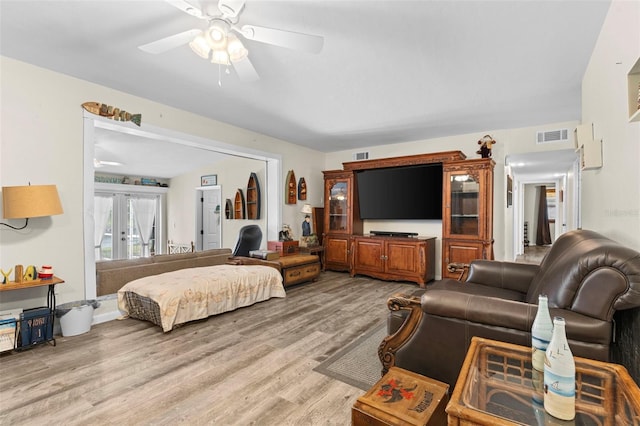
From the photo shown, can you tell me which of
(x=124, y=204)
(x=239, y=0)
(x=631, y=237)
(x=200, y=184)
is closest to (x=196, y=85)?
(x=239, y=0)

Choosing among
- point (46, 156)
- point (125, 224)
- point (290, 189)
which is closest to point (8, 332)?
point (46, 156)

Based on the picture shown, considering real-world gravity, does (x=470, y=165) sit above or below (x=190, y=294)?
above

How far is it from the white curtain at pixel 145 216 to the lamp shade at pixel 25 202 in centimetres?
618

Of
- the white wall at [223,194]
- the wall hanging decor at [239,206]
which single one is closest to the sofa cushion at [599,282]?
the white wall at [223,194]

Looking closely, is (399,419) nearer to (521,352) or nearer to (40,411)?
(521,352)

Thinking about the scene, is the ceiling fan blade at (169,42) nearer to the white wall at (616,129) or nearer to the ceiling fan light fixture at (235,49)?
the ceiling fan light fixture at (235,49)

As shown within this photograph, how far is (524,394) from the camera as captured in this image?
1051mm

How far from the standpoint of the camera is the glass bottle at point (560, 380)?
3.02 feet

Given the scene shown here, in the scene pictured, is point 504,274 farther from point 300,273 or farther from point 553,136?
point 553,136

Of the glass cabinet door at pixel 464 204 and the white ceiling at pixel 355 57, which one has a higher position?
the white ceiling at pixel 355 57

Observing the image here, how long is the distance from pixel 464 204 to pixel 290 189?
3026 mm

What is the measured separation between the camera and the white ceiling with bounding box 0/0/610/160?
6.59 ft

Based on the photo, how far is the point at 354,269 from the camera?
215 inches

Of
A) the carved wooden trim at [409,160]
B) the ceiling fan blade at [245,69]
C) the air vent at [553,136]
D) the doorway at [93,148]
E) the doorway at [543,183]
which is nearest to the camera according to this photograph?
the ceiling fan blade at [245,69]
